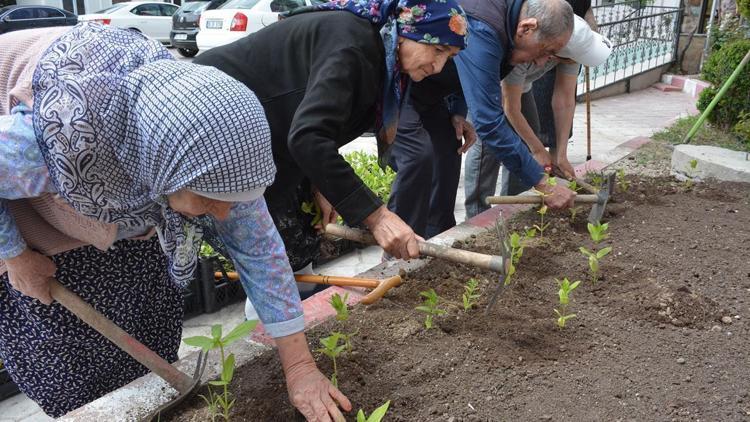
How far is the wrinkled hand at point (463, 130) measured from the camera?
3.47 meters

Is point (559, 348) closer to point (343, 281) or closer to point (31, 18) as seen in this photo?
point (343, 281)

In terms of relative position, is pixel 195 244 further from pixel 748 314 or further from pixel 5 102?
pixel 748 314

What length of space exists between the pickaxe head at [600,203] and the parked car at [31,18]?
15.3 metres

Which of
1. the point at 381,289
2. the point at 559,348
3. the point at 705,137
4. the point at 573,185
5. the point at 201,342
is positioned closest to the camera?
the point at 201,342

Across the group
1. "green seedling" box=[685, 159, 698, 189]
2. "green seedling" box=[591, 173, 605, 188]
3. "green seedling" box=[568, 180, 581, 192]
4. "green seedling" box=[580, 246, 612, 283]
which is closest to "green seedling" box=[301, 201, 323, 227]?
"green seedling" box=[580, 246, 612, 283]

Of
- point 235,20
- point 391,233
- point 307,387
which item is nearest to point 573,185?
point 391,233

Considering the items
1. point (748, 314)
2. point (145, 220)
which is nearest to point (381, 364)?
point (145, 220)

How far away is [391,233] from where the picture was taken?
6.78 ft

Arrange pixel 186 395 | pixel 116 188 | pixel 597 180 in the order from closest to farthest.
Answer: pixel 116 188
pixel 186 395
pixel 597 180

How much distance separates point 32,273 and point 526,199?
234 cm

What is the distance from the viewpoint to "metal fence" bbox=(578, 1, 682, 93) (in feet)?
34.6

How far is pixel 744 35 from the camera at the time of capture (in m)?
7.67

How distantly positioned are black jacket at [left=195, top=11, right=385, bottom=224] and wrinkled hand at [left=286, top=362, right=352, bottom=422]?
0.54m

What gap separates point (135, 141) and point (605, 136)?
276 inches
